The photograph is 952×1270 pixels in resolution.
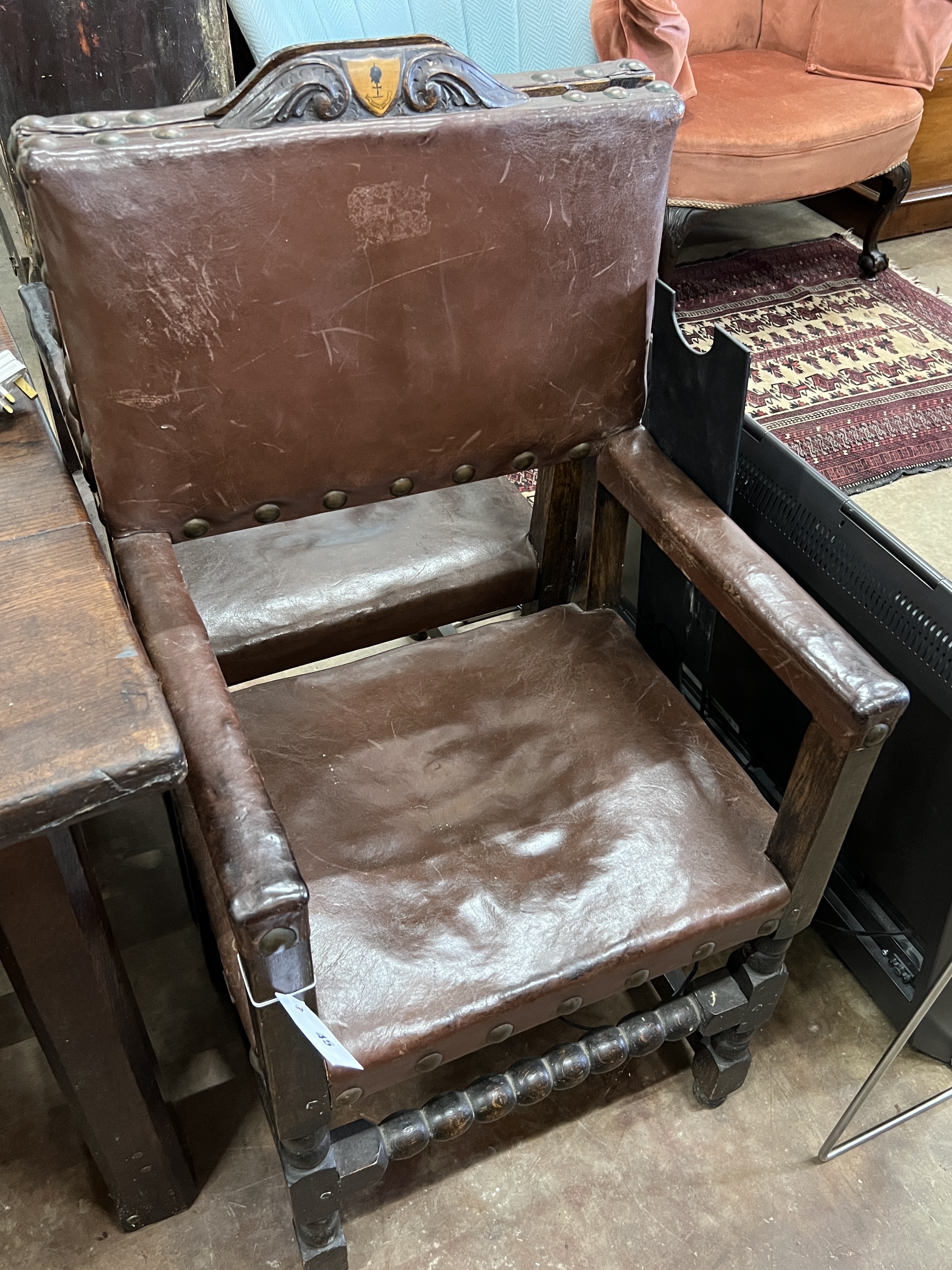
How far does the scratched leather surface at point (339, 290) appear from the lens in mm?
815

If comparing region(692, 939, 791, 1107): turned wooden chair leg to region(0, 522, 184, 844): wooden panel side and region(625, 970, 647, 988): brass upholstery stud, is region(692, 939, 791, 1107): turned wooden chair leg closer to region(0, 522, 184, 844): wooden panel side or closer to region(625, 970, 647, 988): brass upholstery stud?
region(625, 970, 647, 988): brass upholstery stud

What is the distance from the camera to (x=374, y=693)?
1.12 meters

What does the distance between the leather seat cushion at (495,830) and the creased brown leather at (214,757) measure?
21 centimetres

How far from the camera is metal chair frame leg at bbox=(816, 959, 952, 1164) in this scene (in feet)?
3.46

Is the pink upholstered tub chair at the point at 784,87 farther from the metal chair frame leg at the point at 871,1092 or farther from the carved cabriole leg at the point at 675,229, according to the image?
the metal chair frame leg at the point at 871,1092

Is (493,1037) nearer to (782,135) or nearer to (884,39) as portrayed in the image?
(782,135)

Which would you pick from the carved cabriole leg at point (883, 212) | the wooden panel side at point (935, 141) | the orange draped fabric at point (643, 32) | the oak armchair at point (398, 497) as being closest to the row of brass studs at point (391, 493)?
the oak armchair at point (398, 497)

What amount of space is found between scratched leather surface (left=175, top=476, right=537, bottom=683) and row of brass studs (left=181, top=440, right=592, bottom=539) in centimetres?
18

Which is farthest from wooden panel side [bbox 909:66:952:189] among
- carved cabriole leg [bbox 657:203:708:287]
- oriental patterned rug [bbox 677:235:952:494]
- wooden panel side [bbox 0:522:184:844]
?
wooden panel side [bbox 0:522:184:844]

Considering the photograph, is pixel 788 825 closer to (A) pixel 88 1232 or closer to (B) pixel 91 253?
(B) pixel 91 253

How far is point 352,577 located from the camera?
4.17 ft

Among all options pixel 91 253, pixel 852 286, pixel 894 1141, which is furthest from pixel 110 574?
pixel 852 286

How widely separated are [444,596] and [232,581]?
0.88 ft

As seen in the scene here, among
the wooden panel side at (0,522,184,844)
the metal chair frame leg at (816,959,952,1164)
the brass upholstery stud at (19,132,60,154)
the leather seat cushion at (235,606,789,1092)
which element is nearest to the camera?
the wooden panel side at (0,522,184,844)
